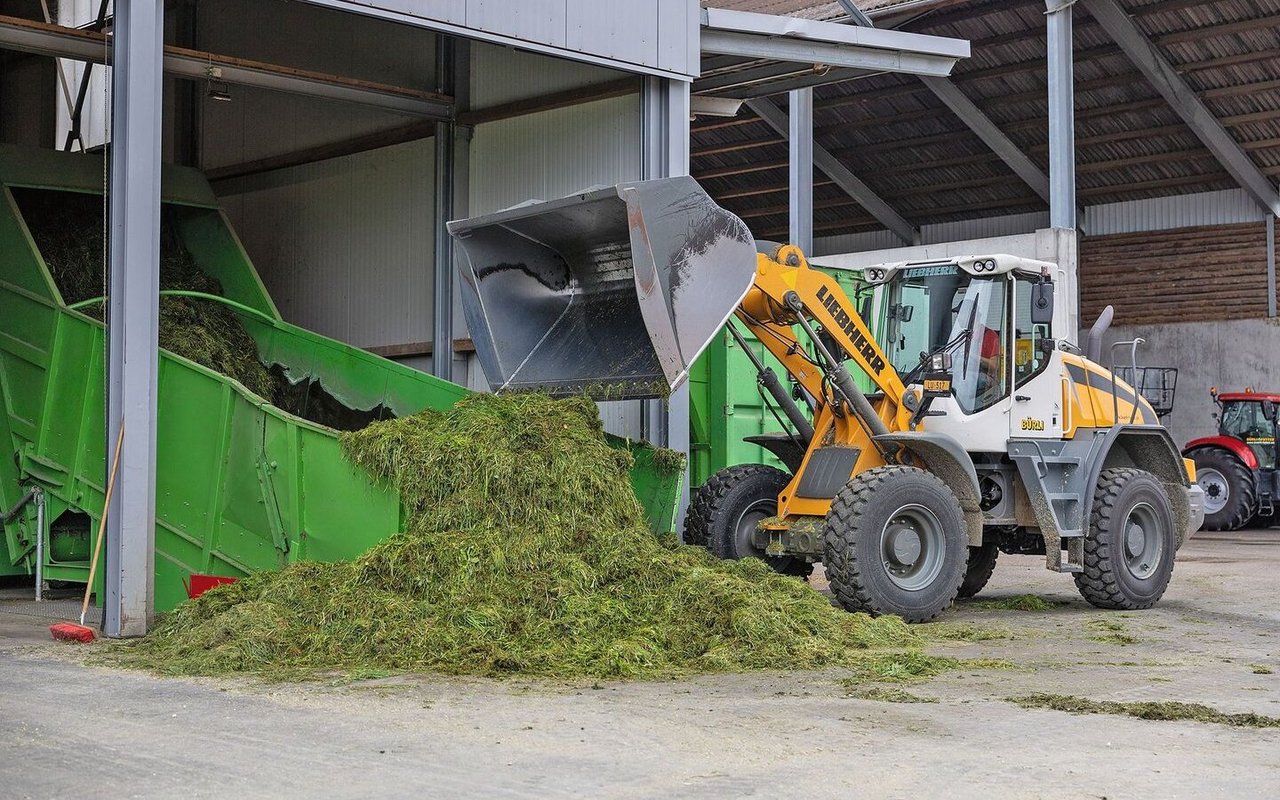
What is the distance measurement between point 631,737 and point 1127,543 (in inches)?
235

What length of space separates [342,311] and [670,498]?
5.65 m

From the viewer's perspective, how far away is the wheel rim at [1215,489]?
68.1 feet

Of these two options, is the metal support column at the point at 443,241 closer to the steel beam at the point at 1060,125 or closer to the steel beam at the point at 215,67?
the steel beam at the point at 215,67

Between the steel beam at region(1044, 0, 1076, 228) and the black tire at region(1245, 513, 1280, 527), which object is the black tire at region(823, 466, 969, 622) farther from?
the black tire at region(1245, 513, 1280, 527)

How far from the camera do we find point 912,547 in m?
9.08

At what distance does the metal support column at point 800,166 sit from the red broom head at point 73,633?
47.9 ft

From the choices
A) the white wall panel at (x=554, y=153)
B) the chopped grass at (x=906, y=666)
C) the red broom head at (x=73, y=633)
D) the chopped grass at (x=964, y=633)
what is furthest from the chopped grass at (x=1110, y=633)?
the red broom head at (x=73, y=633)

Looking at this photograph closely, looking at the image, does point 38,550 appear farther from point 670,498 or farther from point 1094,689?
point 1094,689

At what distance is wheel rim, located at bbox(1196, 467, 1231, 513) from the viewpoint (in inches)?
818

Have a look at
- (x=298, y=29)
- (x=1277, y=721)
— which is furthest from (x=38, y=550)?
(x=1277, y=721)

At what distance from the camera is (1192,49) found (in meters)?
22.4

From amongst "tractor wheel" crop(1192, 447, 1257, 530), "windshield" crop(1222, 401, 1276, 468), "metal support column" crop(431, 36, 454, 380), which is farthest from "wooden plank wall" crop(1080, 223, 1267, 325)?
"metal support column" crop(431, 36, 454, 380)

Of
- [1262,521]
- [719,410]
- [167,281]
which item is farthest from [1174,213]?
[167,281]

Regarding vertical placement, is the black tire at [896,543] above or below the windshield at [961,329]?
below
